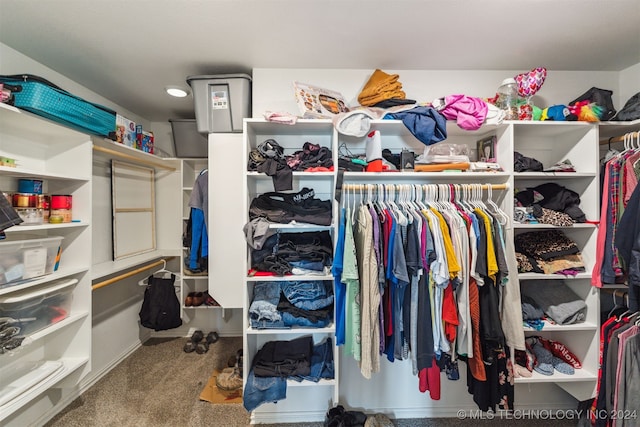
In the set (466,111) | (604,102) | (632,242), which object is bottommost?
(632,242)

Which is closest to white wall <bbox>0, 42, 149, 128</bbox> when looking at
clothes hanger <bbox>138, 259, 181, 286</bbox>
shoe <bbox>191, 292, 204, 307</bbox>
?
clothes hanger <bbox>138, 259, 181, 286</bbox>

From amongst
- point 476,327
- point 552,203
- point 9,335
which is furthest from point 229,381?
point 552,203

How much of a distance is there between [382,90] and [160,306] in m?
2.67

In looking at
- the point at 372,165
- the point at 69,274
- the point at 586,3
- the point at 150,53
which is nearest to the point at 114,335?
the point at 69,274

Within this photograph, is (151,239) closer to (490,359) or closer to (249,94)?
(249,94)

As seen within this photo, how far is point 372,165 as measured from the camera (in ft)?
4.87

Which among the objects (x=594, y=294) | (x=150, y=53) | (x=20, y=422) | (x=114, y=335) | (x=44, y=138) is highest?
(x=150, y=53)

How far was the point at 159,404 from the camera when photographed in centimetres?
182

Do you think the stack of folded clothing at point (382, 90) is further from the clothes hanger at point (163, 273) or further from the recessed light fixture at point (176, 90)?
the clothes hanger at point (163, 273)

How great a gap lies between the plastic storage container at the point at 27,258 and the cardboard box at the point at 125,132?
35.3 inches

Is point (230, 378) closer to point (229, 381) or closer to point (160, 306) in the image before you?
point (229, 381)

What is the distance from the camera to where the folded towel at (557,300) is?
1537 millimetres

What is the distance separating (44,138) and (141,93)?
31.5 inches

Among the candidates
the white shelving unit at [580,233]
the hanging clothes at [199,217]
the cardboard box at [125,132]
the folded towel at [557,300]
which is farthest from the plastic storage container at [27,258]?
the folded towel at [557,300]
